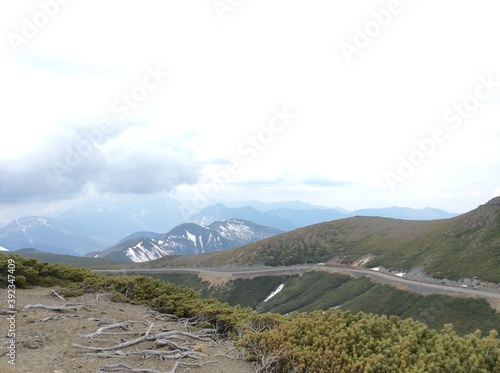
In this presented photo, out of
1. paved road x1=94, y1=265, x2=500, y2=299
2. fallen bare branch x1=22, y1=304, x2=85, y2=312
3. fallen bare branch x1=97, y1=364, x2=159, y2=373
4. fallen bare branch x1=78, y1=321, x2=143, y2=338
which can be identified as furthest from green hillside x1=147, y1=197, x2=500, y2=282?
fallen bare branch x1=97, y1=364, x2=159, y2=373

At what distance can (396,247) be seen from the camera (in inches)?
4678

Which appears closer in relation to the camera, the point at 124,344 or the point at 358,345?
the point at 358,345

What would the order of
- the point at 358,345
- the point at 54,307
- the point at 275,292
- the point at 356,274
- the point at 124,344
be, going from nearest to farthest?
the point at 358,345, the point at 124,344, the point at 54,307, the point at 356,274, the point at 275,292

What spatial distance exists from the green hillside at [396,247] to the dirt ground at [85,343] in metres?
82.4

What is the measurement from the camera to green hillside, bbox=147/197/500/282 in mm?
88688

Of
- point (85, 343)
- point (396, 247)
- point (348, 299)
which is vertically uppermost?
point (85, 343)

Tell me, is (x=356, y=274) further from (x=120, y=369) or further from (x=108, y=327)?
(x=120, y=369)

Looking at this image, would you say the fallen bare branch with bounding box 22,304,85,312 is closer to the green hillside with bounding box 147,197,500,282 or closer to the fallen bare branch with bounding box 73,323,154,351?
the fallen bare branch with bounding box 73,323,154,351

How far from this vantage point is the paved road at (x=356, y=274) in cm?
7382

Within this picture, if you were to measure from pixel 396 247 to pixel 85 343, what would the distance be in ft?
395

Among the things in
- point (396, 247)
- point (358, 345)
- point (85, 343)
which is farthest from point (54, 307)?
point (396, 247)

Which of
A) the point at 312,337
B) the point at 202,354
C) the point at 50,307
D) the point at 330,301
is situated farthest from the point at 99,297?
the point at 330,301

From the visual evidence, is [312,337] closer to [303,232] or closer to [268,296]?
[268,296]

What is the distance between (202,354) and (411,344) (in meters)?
6.34
